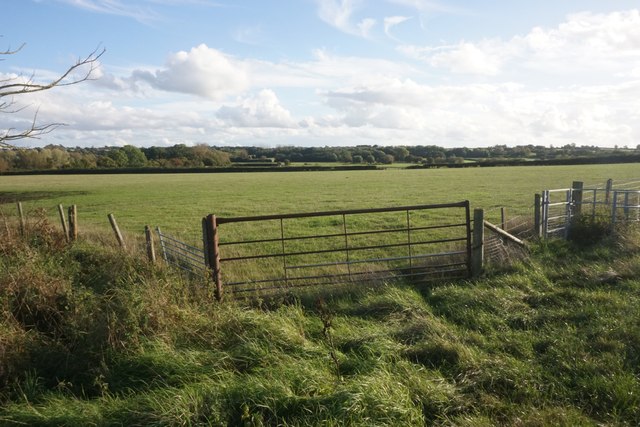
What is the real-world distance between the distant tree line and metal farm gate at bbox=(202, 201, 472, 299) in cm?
8533

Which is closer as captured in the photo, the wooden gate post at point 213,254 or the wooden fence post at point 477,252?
the wooden gate post at point 213,254

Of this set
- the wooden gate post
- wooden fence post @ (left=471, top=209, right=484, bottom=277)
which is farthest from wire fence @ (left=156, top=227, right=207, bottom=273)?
wooden fence post @ (left=471, top=209, right=484, bottom=277)

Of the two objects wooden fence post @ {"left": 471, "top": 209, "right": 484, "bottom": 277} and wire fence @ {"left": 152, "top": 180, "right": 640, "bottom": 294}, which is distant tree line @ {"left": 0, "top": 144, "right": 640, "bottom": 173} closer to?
wire fence @ {"left": 152, "top": 180, "right": 640, "bottom": 294}

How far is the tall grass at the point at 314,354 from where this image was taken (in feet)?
14.8

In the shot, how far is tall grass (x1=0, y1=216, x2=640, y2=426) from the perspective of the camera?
14.8 feet

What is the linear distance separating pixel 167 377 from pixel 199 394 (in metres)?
0.72

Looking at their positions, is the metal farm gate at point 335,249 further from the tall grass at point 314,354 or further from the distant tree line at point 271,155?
the distant tree line at point 271,155

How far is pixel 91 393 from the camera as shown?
527 cm

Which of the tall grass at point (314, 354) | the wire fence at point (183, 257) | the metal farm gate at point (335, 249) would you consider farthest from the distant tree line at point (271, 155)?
the tall grass at point (314, 354)

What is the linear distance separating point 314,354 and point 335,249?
3595mm

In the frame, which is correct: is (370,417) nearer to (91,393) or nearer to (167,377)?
(167,377)

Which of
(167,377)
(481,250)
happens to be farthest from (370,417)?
(481,250)

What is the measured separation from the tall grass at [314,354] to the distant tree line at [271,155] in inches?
3796

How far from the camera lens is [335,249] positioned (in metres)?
9.07
